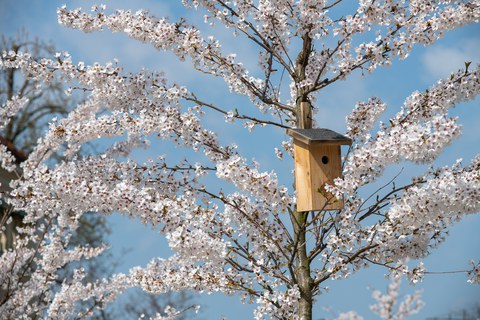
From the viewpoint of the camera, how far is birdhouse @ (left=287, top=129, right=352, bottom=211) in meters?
4.77

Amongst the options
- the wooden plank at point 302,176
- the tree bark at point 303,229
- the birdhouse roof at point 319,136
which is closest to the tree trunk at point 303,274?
the tree bark at point 303,229

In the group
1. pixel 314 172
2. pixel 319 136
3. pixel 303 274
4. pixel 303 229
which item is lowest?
pixel 303 274

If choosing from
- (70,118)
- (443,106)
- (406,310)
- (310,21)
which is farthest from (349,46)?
(70,118)

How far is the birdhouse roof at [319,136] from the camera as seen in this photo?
15.5 ft

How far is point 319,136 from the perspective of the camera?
478cm

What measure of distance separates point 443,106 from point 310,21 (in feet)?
3.84

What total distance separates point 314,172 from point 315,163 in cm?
7

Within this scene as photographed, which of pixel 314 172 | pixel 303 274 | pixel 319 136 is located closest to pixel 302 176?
pixel 314 172

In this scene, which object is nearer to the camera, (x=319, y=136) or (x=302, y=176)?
(x=319, y=136)

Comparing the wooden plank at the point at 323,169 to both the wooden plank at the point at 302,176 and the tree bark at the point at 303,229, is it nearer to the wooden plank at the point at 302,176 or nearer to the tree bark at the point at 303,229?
the wooden plank at the point at 302,176

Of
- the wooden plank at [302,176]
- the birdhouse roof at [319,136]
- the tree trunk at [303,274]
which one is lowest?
the tree trunk at [303,274]

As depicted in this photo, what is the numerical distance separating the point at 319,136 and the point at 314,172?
0.27 metres

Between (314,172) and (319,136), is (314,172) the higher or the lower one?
the lower one

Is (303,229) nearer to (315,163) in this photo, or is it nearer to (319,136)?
(315,163)
